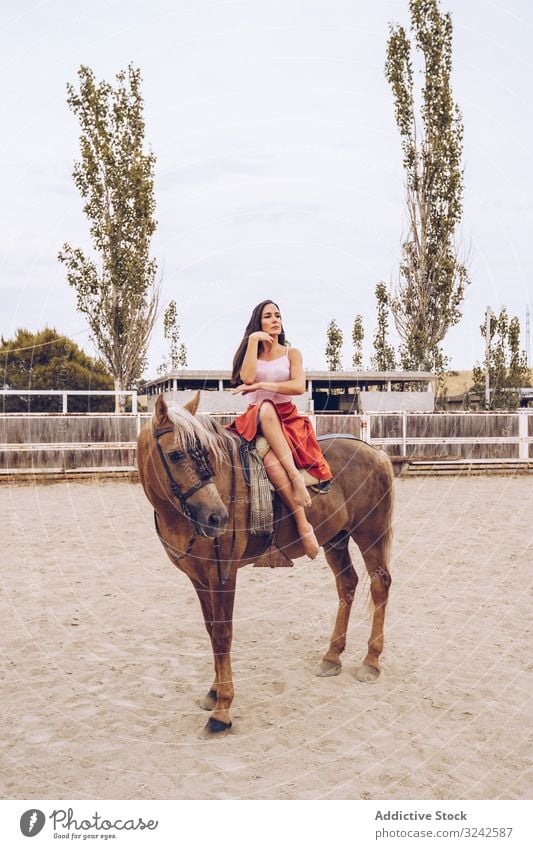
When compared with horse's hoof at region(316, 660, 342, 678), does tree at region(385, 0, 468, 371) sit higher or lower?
higher

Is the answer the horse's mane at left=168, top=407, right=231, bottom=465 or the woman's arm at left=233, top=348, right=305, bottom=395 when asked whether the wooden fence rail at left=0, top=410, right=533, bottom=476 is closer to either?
the woman's arm at left=233, top=348, right=305, bottom=395

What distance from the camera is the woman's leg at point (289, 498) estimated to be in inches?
155

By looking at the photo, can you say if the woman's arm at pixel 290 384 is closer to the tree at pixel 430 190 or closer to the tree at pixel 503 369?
the tree at pixel 430 190

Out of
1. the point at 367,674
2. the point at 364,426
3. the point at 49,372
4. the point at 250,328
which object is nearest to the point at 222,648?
the point at 367,674

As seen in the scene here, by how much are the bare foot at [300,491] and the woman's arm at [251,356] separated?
674mm

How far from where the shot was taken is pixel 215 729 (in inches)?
151

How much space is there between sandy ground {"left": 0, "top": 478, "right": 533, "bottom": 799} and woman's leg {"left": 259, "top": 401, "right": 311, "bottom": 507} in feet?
4.86

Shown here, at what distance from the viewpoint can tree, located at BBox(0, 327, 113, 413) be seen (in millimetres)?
28547

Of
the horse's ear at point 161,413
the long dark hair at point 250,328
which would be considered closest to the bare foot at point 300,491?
the long dark hair at point 250,328

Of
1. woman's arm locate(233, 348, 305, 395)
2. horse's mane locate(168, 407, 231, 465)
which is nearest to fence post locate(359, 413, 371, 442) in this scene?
woman's arm locate(233, 348, 305, 395)

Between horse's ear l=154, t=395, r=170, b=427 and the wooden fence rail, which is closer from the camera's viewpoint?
horse's ear l=154, t=395, r=170, b=427

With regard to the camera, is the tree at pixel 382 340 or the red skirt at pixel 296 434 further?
the tree at pixel 382 340

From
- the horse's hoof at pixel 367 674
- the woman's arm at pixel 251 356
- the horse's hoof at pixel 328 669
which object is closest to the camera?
the woman's arm at pixel 251 356
